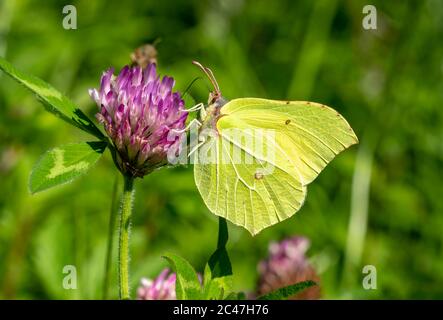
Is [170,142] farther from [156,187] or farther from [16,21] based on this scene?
[16,21]

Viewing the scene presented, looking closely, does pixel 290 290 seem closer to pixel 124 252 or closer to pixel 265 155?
pixel 124 252

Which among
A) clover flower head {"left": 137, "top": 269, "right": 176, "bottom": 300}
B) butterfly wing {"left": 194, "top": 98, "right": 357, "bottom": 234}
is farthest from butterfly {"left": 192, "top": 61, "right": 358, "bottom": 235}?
clover flower head {"left": 137, "top": 269, "right": 176, "bottom": 300}

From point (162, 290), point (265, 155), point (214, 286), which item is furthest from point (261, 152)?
point (214, 286)

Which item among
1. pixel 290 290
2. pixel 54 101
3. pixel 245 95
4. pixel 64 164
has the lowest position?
pixel 290 290

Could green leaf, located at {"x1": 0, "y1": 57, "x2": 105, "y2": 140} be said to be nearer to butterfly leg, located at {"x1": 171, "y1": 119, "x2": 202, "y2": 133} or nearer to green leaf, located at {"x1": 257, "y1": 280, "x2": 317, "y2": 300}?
butterfly leg, located at {"x1": 171, "y1": 119, "x2": 202, "y2": 133}

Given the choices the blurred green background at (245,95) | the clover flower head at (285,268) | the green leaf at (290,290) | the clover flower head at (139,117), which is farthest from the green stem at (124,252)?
the clover flower head at (285,268)

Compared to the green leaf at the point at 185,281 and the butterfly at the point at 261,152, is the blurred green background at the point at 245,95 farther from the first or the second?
the green leaf at the point at 185,281
